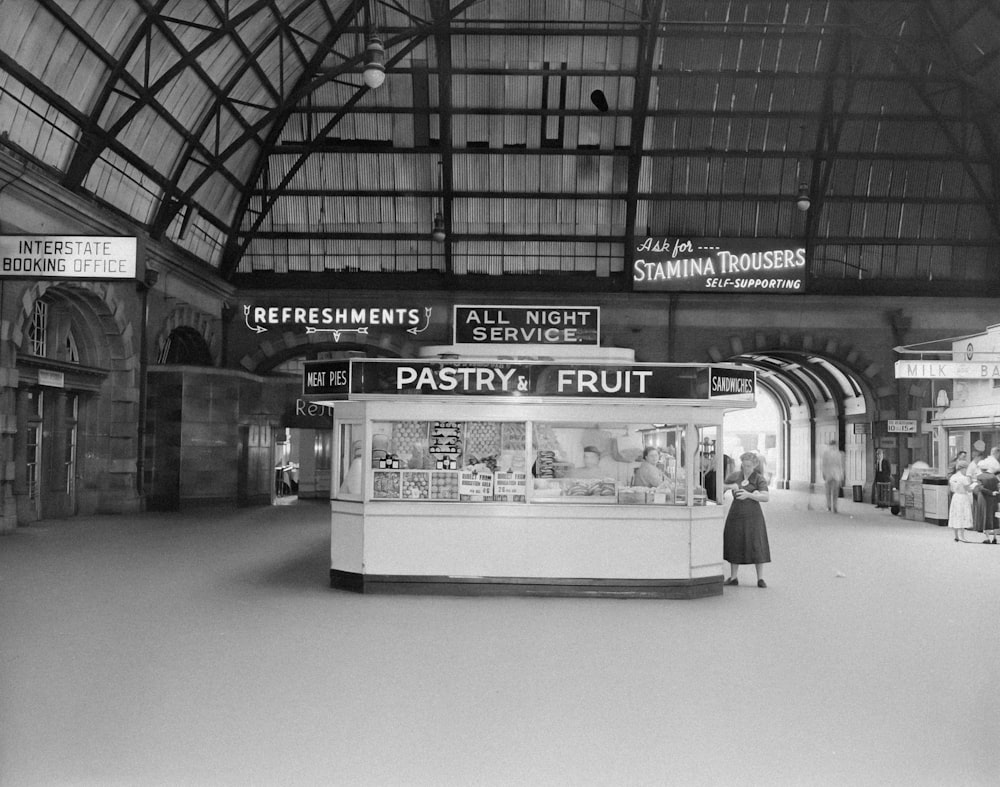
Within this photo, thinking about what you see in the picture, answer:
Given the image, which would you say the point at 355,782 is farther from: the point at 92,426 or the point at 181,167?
the point at 181,167

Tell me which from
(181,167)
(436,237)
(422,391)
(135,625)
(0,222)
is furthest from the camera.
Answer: (436,237)

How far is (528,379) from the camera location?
9438mm

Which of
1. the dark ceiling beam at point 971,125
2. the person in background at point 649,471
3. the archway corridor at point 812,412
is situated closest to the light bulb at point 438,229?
the archway corridor at point 812,412

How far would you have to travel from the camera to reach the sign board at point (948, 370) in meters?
16.8

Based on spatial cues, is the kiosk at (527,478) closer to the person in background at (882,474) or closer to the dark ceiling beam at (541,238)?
the dark ceiling beam at (541,238)

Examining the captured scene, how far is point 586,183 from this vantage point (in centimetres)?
2333

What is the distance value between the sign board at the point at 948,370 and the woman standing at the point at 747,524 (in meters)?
8.59

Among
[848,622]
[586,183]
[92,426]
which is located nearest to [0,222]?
[92,426]

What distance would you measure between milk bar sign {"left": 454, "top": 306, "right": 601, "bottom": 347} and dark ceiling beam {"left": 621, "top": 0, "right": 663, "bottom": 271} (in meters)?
11.5

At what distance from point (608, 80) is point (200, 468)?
13770 millimetres

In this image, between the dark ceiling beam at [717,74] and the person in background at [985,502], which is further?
the dark ceiling beam at [717,74]

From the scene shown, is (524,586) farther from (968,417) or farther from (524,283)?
(524,283)

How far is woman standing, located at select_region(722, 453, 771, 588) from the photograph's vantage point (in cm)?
1008

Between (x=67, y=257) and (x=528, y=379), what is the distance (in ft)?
18.9
